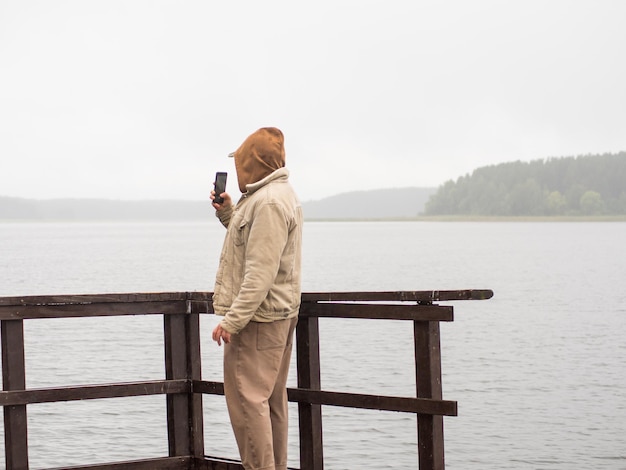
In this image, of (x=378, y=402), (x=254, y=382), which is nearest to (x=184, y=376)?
(x=254, y=382)

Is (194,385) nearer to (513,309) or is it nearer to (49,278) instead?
(513,309)

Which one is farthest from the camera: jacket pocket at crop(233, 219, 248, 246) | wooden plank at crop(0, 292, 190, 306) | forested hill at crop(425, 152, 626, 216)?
forested hill at crop(425, 152, 626, 216)

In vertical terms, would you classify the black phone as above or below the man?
above

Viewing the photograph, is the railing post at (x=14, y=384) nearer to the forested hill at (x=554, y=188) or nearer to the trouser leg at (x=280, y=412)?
the trouser leg at (x=280, y=412)

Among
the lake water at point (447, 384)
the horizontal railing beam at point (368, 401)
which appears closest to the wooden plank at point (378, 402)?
the horizontal railing beam at point (368, 401)

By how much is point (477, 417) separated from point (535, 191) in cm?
16440

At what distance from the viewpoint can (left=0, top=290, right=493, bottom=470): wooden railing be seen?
463cm

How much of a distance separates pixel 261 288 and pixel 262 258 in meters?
0.13

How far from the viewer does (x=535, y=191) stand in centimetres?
17412

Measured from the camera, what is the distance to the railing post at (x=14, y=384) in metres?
4.85

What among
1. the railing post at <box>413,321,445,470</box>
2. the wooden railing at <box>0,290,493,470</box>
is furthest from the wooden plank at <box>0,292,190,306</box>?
the railing post at <box>413,321,445,470</box>

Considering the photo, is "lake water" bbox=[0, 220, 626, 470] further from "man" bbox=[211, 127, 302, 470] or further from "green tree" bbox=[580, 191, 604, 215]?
"green tree" bbox=[580, 191, 604, 215]

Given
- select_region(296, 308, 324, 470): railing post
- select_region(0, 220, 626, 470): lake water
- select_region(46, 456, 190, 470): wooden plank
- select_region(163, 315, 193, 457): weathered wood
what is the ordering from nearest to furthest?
select_region(296, 308, 324, 470): railing post
select_region(46, 456, 190, 470): wooden plank
select_region(163, 315, 193, 457): weathered wood
select_region(0, 220, 626, 470): lake water

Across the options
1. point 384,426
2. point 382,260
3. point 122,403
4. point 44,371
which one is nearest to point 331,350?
point 44,371
